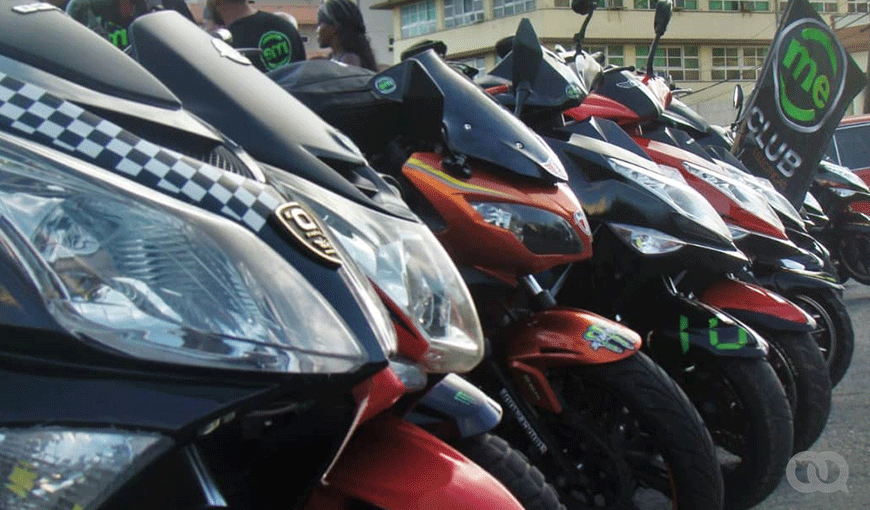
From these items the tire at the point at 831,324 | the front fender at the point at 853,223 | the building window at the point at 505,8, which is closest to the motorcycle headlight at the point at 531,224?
the tire at the point at 831,324

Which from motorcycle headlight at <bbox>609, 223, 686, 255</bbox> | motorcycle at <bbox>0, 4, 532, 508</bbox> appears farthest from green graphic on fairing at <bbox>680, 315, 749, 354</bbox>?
motorcycle at <bbox>0, 4, 532, 508</bbox>

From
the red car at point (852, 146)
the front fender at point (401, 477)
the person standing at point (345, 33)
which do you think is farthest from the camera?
the red car at point (852, 146)

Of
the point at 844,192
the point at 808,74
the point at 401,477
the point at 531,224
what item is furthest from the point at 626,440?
the point at 844,192

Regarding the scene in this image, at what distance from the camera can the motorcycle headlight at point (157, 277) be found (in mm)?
1327

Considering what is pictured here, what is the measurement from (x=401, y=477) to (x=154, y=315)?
0.53 m

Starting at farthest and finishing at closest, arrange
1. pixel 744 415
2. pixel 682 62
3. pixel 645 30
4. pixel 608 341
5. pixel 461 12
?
pixel 461 12 < pixel 682 62 < pixel 645 30 < pixel 744 415 < pixel 608 341

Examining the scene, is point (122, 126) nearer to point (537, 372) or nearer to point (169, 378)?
point (169, 378)

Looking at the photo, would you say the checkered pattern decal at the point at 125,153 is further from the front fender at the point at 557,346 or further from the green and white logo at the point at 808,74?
the green and white logo at the point at 808,74

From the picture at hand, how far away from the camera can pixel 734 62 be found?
58906 millimetres

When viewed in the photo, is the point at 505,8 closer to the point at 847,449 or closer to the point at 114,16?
the point at 847,449

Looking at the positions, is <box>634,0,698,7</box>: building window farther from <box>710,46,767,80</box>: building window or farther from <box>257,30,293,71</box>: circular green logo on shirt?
<box>257,30,293,71</box>: circular green logo on shirt

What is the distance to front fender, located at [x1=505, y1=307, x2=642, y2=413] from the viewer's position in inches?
119

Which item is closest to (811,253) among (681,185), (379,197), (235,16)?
(681,185)

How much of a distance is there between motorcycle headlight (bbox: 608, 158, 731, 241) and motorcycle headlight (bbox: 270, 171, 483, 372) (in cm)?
209
